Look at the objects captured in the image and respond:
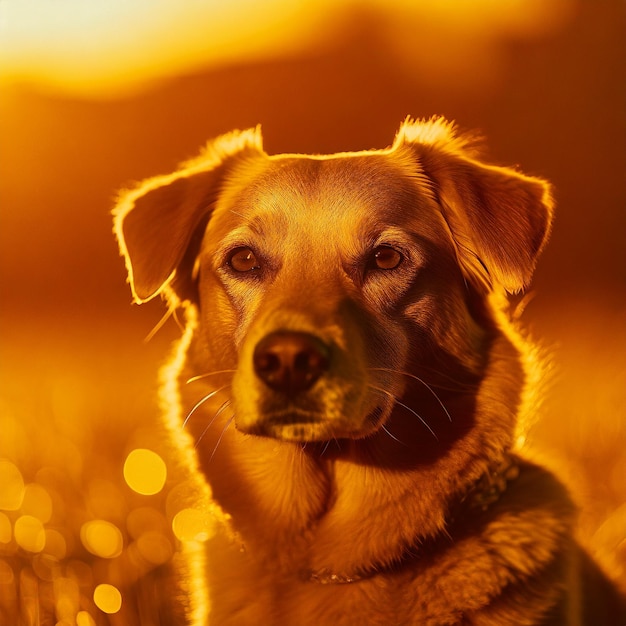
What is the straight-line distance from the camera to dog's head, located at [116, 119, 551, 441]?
73.6 inches

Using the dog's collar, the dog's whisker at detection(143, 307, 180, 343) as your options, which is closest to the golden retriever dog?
the dog's collar

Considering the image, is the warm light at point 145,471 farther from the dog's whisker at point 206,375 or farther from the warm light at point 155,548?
the dog's whisker at point 206,375

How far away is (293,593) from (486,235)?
1253 mm

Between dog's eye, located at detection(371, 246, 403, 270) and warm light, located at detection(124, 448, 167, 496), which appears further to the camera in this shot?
warm light, located at detection(124, 448, 167, 496)

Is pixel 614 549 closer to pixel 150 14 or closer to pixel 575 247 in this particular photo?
pixel 575 247

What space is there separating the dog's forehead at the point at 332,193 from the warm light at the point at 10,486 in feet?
5.76

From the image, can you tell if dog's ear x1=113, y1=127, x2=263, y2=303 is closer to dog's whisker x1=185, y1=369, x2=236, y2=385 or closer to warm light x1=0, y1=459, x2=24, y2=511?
dog's whisker x1=185, y1=369, x2=236, y2=385

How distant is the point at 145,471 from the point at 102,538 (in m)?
0.34

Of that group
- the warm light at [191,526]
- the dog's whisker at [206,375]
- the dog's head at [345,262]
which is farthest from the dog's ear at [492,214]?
the warm light at [191,526]

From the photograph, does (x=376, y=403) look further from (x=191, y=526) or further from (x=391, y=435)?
(x=191, y=526)

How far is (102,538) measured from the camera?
3031 millimetres

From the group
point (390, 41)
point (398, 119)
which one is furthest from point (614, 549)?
point (390, 41)

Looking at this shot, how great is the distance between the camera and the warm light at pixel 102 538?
9.73 ft

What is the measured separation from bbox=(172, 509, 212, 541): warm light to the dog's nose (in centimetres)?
85
